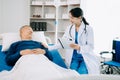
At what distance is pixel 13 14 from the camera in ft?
17.3

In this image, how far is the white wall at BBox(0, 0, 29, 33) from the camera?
5.21 metres

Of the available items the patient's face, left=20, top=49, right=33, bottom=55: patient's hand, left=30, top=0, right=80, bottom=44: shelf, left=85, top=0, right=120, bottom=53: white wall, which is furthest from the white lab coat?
left=30, top=0, right=80, bottom=44: shelf

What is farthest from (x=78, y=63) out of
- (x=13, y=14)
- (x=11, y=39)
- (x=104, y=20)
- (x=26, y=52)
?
(x=13, y=14)

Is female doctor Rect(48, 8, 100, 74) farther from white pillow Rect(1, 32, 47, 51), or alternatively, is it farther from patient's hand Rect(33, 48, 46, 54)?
white pillow Rect(1, 32, 47, 51)

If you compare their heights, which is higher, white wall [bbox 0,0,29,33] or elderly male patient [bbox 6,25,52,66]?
white wall [bbox 0,0,29,33]

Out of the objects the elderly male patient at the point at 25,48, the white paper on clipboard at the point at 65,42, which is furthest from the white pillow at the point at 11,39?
the white paper on clipboard at the point at 65,42

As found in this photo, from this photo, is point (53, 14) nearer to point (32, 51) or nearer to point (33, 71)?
Result: point (32, 51)

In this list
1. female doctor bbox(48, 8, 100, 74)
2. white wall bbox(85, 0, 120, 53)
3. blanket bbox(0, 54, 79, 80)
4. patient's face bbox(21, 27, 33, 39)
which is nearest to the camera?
blanket bbox(0, 54, 79, 80)

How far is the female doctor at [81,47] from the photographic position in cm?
261

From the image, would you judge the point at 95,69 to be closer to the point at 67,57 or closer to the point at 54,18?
the point at 67,57

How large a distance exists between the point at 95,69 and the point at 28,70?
3.09 feet

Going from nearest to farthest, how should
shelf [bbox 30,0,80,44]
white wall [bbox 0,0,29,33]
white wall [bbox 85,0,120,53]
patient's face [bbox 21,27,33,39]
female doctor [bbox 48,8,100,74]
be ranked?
female doctor [bbox 48,8,100,74] → patient's face [bbox 21,27,33,39] → white wall [bbox 85,0,120,53] → shelf [bbox 30,0,80,44] → white wall [bbox 0,0,29,33]

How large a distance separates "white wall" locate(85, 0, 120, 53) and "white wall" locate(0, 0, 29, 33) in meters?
1.62

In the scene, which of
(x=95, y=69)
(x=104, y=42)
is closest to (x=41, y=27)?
(x=104, y=42)
